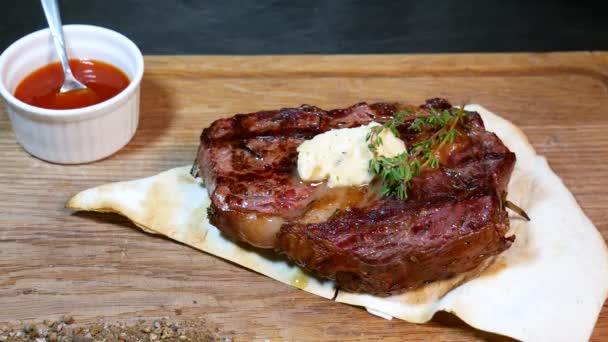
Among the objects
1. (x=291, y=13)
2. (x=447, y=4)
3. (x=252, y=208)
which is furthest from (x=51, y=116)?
(x=447, y=4)

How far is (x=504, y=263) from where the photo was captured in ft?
12.4

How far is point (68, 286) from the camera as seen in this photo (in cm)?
365

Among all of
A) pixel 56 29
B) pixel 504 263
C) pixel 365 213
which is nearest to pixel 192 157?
pixel 56 29

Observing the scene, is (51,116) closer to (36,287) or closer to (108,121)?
(108,121)

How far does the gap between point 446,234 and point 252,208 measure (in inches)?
37.8

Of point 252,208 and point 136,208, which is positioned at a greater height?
point 252,208

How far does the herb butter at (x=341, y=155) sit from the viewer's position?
359 cm

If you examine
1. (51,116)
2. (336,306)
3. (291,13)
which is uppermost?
(51,116)

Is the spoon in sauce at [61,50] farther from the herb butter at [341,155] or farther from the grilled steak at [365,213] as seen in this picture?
the herb butter at [341,155]

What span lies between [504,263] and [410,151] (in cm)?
79

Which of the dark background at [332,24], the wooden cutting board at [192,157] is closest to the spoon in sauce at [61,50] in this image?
the wooden cutting board at [192,157]

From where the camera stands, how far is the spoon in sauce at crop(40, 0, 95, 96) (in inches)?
167

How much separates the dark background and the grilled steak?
9.38 ft

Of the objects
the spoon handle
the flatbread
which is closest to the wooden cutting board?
the flatbread
